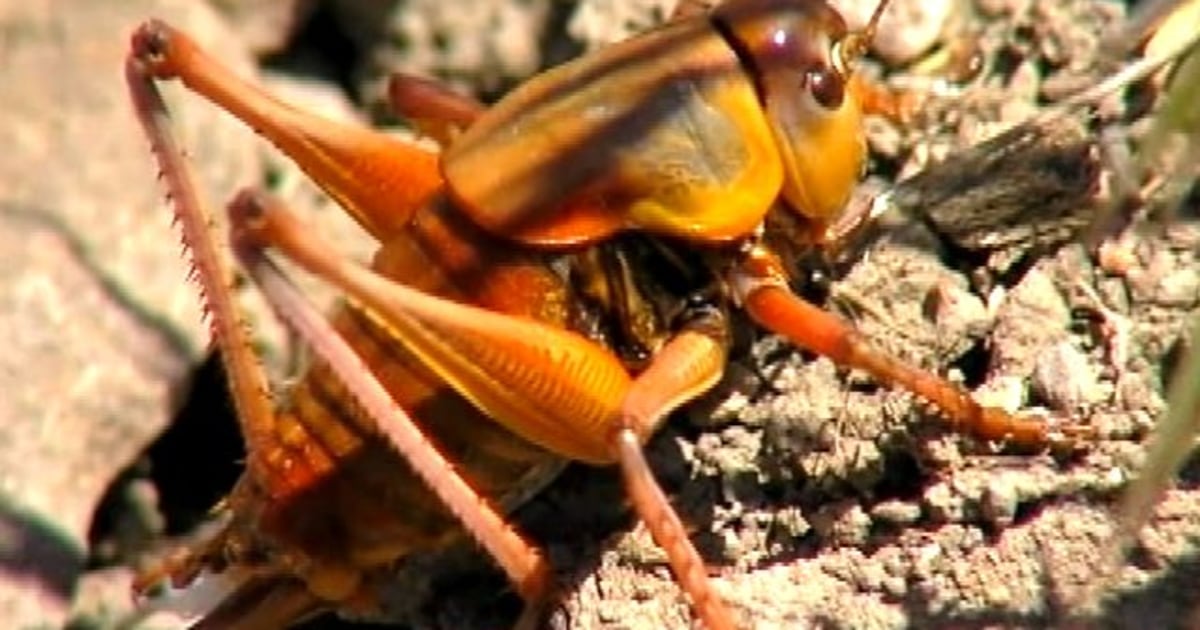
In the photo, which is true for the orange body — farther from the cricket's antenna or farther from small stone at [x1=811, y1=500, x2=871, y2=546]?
small stone at [x1=811, y1=500, x2=871, y2=546]

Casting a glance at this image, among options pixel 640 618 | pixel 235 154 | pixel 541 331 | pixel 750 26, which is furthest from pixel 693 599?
pixel 235 154

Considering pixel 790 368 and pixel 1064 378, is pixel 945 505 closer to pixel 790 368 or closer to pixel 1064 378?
pixel 1064 378

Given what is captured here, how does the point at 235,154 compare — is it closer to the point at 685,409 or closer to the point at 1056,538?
the point at 685,409

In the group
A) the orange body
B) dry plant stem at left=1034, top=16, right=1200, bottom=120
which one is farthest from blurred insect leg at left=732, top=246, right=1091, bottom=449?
dry plant stem at left=1034, top=16, right=1200, bottom=120

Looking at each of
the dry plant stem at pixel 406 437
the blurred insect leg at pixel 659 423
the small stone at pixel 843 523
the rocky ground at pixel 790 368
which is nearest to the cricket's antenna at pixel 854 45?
the rocky ground at pixel 790 368

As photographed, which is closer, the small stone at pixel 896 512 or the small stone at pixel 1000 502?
the small stone at pixel 1000 502

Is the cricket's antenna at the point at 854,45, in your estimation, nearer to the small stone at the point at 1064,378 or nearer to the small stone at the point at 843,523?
the small stone at the point at 1064,378

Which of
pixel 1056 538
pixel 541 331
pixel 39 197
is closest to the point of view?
pixel 1056 538
